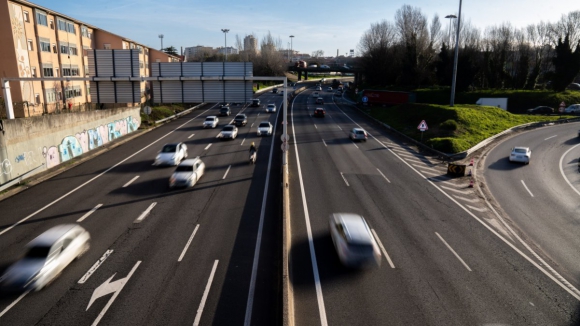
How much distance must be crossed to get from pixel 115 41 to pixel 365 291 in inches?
2418

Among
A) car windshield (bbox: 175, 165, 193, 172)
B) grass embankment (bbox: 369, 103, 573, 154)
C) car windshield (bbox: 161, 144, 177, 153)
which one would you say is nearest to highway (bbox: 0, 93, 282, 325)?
car windshield (bbox: 175, 165, 193, 172)

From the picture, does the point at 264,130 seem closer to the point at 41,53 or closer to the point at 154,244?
the point at 41,53

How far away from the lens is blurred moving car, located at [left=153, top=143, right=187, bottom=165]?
28359 mm

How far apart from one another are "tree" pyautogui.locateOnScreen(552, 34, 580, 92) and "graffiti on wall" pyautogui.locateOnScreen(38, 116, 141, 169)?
221 feet

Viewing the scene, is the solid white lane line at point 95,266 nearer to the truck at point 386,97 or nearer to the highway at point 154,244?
the highway at point 154,244

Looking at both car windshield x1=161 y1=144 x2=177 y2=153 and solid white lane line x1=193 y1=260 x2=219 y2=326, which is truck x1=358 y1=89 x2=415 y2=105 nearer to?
car windshield x1=161 y1=144 x2=177 y2=153

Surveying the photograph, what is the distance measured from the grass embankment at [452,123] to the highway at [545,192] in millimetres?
2782

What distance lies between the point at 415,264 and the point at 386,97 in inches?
2125

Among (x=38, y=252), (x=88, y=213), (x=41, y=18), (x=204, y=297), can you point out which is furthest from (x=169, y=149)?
(x=41, y=18)

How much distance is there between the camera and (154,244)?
15680mm

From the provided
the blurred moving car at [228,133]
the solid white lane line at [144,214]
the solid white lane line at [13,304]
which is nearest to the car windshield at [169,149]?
the solid white lane line at [144,214]


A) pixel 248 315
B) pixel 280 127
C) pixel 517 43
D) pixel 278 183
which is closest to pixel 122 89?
pixel 278 183

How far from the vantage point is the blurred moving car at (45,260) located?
39.6 ft

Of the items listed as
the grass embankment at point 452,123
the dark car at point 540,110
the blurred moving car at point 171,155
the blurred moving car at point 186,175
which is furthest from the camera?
the dark car at point 540,110
